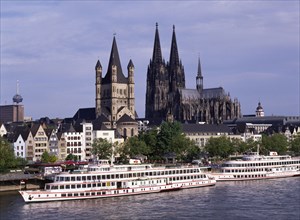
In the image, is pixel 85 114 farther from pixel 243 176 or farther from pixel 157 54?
pixel 243 176

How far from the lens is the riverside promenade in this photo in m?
80.9

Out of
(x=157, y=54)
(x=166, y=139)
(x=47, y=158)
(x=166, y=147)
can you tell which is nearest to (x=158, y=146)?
(x=166, y=147)

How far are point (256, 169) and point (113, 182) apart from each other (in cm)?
2907

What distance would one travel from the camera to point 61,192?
69.5 m

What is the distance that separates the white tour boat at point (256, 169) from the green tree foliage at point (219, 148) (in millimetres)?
28840

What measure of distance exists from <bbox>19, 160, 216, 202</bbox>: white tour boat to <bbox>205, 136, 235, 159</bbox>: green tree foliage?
4656 cm

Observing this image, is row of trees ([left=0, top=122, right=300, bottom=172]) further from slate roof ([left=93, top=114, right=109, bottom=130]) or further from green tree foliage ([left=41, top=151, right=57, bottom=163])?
slate roof ([left=93, top=114, right=109, bottom=130])

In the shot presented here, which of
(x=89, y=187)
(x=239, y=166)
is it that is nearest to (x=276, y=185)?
(x=239, y=166)

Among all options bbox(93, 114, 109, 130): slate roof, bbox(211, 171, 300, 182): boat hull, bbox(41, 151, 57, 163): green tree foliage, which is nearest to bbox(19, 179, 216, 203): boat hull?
bbox(211, 171, 300, 182): boat hull

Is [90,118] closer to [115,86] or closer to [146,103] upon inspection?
[115,86]

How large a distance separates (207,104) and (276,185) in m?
115

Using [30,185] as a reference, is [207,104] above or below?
above

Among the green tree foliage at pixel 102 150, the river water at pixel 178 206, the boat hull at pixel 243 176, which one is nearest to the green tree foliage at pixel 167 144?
the green tree foliage at pixel 102 150

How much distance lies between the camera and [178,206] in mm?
63875
